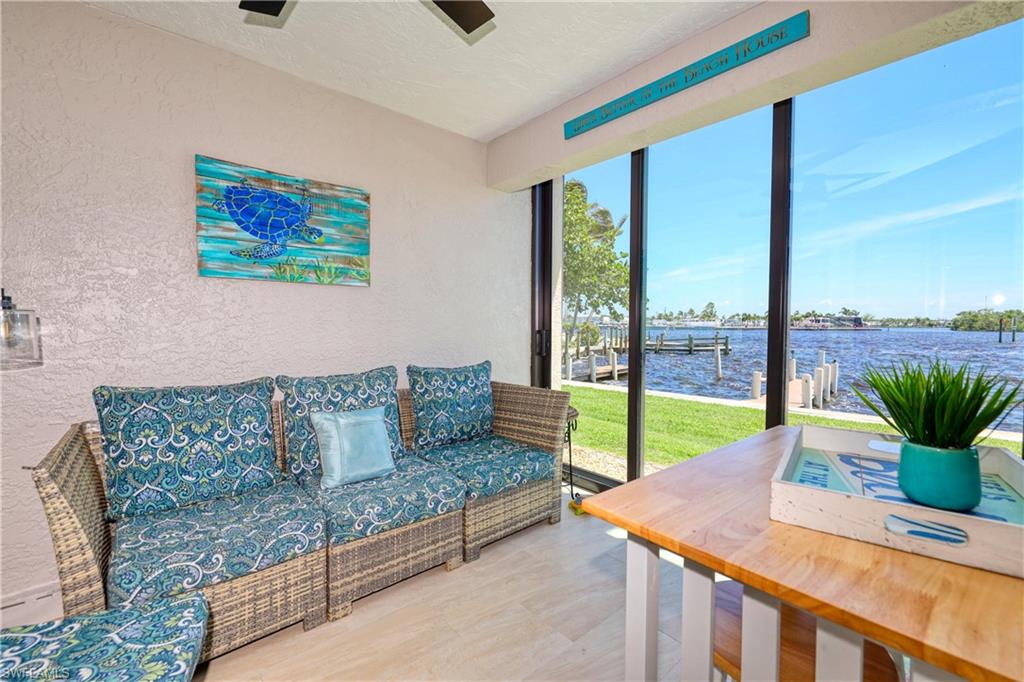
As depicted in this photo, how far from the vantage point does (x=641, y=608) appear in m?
0.90

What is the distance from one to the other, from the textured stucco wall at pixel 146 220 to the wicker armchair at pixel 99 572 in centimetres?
44

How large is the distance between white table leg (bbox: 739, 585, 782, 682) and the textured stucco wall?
8.15 ft

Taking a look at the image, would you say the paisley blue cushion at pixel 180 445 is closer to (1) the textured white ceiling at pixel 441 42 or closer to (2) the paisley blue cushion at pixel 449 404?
(2) the paisley blue cushion at pixel 449 404

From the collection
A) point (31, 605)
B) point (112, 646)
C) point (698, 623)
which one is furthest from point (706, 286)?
point (31, 605)

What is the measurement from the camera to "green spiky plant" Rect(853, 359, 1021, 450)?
737 mm

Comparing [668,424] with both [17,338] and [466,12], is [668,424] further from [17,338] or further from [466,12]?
[17,338]

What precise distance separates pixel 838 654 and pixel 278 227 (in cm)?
282

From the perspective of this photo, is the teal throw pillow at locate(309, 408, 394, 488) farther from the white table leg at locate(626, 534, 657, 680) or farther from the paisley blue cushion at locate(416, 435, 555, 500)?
the white table leg at locate(626, 534, 657, 680)

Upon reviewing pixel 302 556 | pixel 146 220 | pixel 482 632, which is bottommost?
pixel 482 632

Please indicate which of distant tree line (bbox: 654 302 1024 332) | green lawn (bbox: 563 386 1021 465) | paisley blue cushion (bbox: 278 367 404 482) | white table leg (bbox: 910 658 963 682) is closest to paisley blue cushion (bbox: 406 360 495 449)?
paisley blue cushion (bbox: 278 367 404 482)

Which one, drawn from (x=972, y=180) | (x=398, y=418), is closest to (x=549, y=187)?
(x=398, y=418)

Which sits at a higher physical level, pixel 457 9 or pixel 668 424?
pixel 457 9

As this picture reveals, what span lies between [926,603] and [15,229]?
10.2ft

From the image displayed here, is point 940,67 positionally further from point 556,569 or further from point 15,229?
point 15,229
